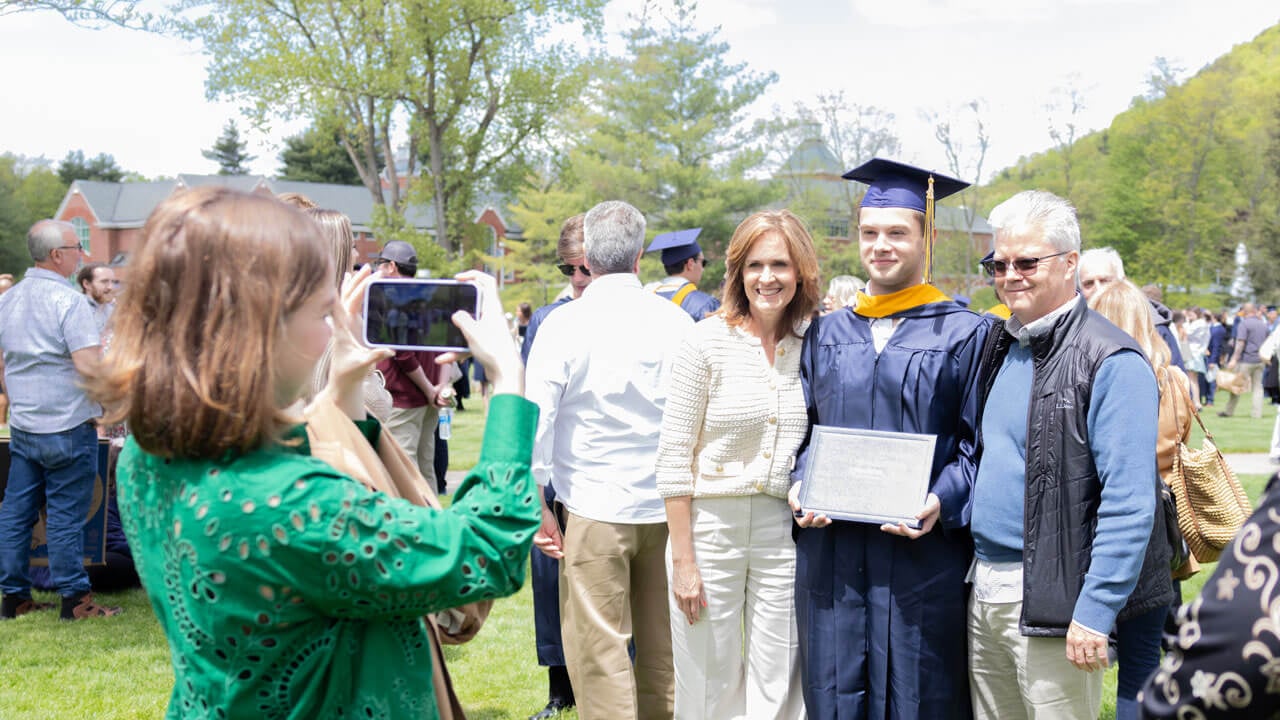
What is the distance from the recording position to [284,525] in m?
1.46

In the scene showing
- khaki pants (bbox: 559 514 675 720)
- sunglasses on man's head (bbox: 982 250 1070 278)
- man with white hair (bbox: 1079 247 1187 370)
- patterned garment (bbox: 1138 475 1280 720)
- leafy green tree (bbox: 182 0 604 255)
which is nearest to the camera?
patterned garment (bbox: 1138 475 1280 720)

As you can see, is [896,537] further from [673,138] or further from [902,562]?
[673,138]

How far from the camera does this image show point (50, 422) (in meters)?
6.20

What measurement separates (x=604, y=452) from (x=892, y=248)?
142cm

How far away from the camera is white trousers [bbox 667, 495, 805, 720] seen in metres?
3.71

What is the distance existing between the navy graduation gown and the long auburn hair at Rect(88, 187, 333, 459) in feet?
7.24

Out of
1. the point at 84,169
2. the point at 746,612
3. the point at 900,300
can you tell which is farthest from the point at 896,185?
the point at 84,169

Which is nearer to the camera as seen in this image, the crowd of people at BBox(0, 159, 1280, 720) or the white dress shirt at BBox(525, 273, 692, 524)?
the crowd of people at BBox(0, 159, 1280, 720)

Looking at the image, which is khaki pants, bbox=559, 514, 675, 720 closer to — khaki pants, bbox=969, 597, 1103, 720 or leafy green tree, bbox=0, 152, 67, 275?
khaki pants, bbox=969, 597, 1103, 720

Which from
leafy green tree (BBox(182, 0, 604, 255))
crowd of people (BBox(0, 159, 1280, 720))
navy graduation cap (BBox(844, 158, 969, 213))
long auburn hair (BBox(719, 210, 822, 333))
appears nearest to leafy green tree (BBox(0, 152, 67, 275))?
leafy green tree (BBox(182, 0, 604, 255))

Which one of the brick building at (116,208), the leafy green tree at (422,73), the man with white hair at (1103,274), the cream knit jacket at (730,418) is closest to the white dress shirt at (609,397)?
the cream knit jacket at (730,418)

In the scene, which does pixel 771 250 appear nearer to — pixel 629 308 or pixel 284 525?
pixel 629 308

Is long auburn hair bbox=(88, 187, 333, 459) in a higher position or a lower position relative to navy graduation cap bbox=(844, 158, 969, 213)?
lower

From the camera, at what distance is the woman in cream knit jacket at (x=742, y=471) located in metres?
3.70
